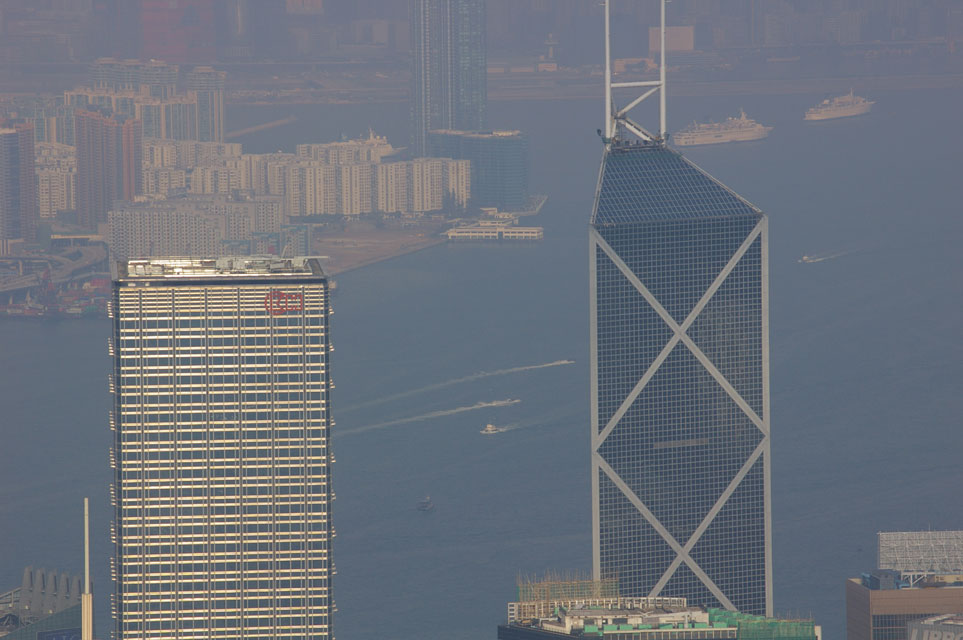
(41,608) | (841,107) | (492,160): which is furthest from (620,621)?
(492,160)

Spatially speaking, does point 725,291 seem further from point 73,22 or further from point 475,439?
point 73,22

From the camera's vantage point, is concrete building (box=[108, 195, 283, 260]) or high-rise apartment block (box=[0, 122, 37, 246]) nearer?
concrete building (box=[108, 195, 283, 260])

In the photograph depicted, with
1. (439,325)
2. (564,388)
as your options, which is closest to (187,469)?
(564,388)

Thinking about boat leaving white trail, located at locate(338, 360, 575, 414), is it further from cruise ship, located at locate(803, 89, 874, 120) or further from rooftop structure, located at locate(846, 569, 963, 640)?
cruise ship, located at locate(803, 89, 874, 120)

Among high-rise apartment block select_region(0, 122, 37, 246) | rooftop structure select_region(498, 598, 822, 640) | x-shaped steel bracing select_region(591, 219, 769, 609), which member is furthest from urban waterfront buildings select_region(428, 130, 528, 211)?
rooftop structure select_region(498, 598, 822, 640)

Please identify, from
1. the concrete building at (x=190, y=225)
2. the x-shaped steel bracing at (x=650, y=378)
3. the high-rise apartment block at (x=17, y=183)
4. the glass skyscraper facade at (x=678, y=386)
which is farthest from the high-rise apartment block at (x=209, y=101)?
the x-shaped steel bracing at (x=650, y=378)

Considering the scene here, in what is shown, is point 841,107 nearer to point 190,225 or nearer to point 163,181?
point 190,225

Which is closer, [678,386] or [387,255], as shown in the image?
[678,386]
